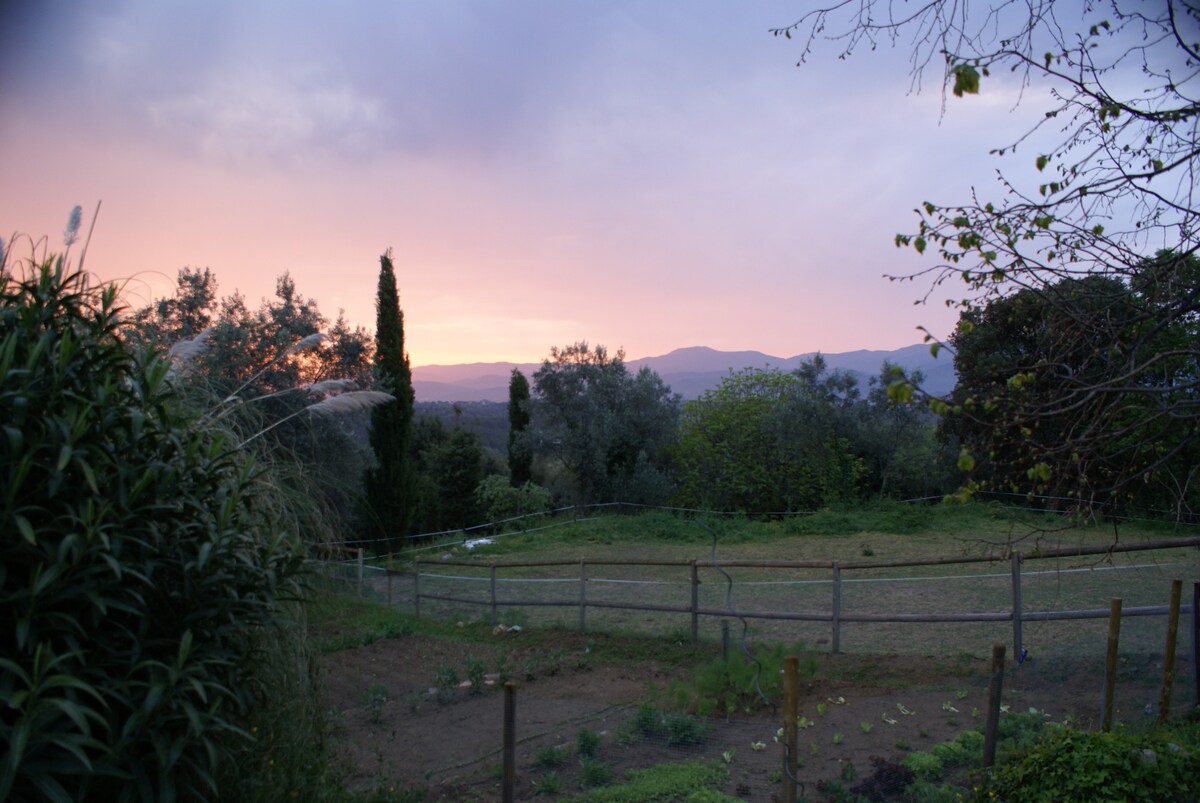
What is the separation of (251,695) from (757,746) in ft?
12.4

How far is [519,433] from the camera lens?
30.0 metres

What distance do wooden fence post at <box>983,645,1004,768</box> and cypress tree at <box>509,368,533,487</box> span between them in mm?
23998

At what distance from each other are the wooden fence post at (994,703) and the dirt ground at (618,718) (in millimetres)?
821

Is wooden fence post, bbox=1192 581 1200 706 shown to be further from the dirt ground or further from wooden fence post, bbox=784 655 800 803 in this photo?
wooden fence post, bbox=784 655 800 803

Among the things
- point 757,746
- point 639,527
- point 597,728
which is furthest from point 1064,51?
point 639,527

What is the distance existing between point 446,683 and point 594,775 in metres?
3.52

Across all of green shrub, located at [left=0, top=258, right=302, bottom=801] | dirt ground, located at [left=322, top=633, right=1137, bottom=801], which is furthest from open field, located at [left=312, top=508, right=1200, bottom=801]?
green shrub, located at [left=0, top=258, right=302, bottom=801]

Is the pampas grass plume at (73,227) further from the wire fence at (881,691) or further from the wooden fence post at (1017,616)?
the wooden fence post at (1017,616)

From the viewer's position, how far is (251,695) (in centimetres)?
371

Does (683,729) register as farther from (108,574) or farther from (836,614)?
(108,574)

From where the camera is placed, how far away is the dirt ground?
18.9 feet

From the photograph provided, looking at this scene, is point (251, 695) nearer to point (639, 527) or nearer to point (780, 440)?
point (639, 527)

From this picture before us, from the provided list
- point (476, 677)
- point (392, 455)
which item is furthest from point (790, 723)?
point (392, 455)

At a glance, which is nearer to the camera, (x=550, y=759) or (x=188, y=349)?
(x=188, y=349)
